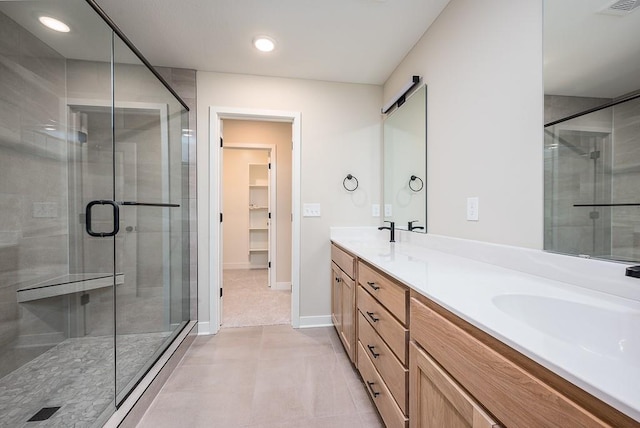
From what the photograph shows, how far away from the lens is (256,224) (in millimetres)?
5086

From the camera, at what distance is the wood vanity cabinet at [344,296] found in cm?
184

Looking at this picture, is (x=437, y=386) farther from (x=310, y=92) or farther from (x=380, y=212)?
(x=310, y=92)

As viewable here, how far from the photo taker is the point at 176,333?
2.21m

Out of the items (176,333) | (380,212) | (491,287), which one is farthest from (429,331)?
(176,333)

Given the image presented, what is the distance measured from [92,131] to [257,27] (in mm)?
1396

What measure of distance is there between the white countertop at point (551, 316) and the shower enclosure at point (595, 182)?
8 cm

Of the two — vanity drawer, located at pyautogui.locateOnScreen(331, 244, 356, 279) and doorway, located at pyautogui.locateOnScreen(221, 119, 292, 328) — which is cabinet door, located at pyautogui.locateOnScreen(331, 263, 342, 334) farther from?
doorway, located at pyautogui.locateOnScreen(221, 119, 292, 328)

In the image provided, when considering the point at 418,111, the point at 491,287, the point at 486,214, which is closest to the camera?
the point at 491,287

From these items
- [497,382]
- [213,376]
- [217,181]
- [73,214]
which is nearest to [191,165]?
[217,181]

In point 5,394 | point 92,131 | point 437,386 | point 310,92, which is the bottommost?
point 5,394

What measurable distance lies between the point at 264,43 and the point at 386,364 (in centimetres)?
234

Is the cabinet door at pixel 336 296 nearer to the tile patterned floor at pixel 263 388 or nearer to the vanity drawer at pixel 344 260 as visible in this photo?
the vanity drawer at pixel 344 260

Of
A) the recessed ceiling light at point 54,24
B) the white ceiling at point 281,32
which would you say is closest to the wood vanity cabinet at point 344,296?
the white ceiling at point 281,32

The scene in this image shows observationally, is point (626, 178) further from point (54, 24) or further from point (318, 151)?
point (54, 24)
